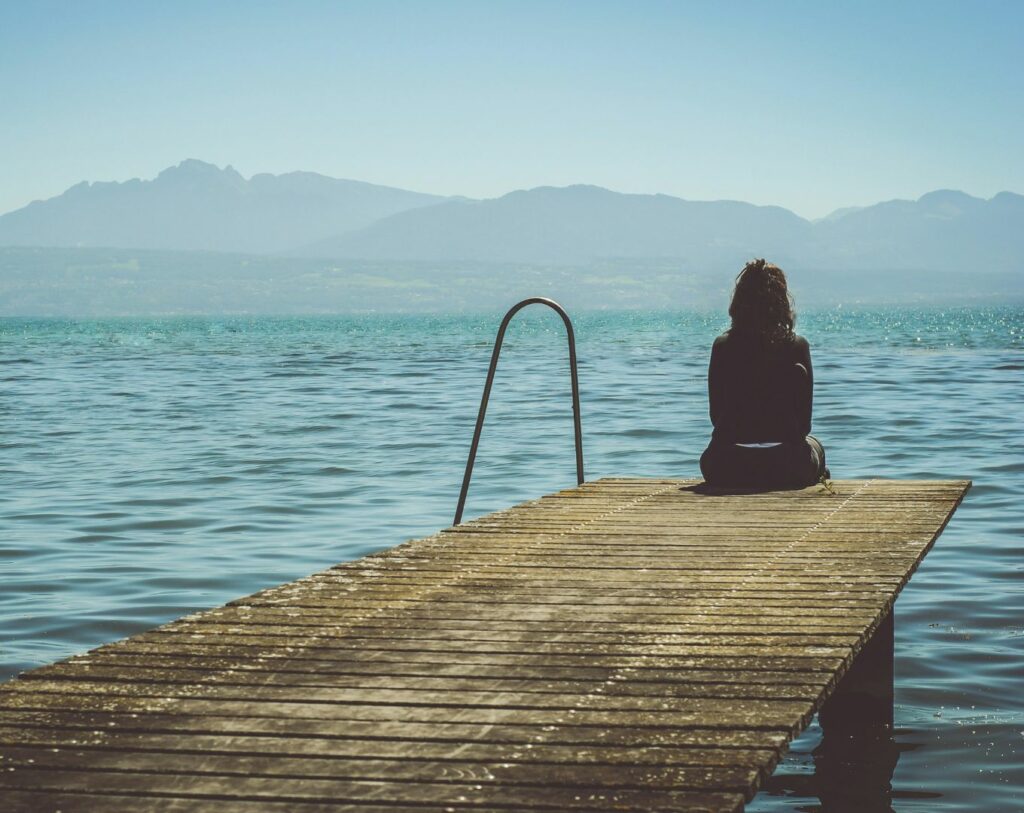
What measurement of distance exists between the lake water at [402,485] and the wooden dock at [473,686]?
1.15 metres

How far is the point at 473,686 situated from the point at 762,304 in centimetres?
451

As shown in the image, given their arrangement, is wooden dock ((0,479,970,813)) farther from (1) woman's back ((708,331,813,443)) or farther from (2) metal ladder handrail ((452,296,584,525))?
(2) metal ladder handrail ((452,296,584,525))

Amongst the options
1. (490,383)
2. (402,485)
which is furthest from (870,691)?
(402,485)

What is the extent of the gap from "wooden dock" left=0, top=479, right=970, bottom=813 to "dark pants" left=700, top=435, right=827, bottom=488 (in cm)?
191

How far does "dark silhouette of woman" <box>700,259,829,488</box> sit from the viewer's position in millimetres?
8164

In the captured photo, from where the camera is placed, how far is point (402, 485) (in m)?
15.0

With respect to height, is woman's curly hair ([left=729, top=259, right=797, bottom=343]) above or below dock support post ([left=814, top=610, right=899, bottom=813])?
above

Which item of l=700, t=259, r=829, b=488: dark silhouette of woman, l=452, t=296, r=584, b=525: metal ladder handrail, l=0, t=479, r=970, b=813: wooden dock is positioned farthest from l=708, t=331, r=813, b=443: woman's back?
l=0, t=479, r=970, b=813: wooden dock

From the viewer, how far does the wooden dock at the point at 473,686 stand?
3.36m

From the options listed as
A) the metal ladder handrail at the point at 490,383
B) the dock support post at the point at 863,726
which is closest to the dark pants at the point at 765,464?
the metal ladder handrail at the point at 490,383

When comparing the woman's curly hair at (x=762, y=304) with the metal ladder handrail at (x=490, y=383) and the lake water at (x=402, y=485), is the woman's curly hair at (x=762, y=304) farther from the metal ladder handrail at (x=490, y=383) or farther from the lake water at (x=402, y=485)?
the lake water at (x=402, y=485)

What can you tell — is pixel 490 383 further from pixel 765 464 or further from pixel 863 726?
pixel 863 726

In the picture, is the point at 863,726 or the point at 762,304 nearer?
the point at 863,726

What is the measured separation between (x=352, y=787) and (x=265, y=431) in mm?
18195
